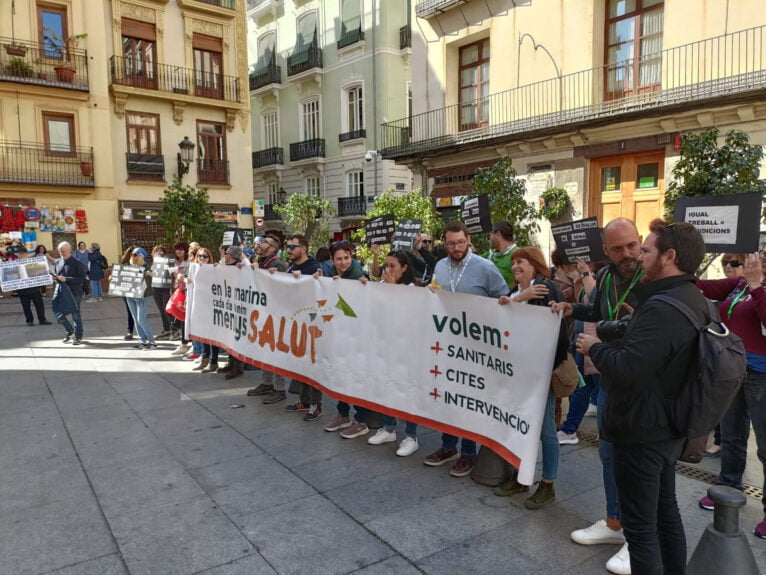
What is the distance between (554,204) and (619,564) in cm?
1147

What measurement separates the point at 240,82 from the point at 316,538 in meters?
26.1

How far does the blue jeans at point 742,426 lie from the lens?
3557 millimetres

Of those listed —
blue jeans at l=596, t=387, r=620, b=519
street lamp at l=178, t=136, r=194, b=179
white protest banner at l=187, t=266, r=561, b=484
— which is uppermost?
street lamp at l=178, t=136, r=194, b=179

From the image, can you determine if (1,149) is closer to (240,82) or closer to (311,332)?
(240,82)

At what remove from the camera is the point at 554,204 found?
13688mm

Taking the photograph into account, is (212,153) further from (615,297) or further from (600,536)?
(600,536)

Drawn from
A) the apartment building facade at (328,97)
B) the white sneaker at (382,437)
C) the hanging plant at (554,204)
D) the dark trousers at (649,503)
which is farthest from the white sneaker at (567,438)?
the apartment building facade at (328,97)

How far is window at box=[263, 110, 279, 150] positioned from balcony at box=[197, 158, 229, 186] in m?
6.80

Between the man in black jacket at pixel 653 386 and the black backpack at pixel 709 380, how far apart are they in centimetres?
3

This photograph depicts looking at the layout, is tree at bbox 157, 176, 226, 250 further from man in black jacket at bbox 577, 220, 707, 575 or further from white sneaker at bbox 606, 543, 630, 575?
man in black jacket at bbox 577, 220, 707, 575

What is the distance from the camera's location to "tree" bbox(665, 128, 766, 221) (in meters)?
7.26

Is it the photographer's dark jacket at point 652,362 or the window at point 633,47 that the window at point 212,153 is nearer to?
the window at point 633,47

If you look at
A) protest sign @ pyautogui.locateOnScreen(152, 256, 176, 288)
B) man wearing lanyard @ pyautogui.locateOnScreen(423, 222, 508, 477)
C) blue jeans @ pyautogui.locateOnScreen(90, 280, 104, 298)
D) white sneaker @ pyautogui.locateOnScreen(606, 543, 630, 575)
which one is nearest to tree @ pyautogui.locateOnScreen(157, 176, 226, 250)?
blue jeans @ pyautogui.locateOnScreen(90, 280, 104, 298)

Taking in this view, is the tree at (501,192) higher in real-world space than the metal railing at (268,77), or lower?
lower
